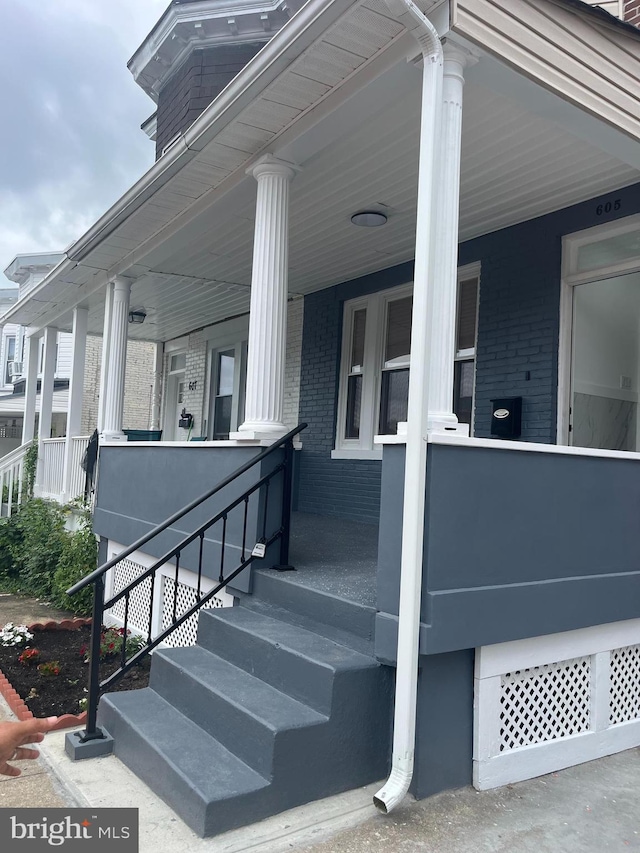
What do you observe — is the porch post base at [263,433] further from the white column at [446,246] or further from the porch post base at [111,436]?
the porch post base at [111,436]

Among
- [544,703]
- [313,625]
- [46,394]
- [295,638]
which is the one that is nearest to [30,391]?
[46,394]

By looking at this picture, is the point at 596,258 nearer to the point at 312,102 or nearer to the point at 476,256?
the point at 476,256

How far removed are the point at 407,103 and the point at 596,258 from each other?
7.21 ft

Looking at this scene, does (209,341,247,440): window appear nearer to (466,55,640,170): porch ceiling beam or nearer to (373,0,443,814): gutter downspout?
(466,55,640,170): porch ceiling beam

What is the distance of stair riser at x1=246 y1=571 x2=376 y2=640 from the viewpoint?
373 cm

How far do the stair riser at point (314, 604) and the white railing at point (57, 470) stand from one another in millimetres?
4693

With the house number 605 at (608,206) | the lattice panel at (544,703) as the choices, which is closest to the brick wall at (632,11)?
the house number 605 at (608,206)

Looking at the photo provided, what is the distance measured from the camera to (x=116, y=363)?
7.47m

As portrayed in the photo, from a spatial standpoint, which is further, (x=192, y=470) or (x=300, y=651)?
(x=192, y=470)

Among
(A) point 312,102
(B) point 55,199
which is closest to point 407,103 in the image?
(A) point 312,102

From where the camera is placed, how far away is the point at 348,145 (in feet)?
15.2

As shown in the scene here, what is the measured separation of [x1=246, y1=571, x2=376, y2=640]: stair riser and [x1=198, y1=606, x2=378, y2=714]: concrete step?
135 mm

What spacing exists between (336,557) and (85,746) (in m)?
2.07

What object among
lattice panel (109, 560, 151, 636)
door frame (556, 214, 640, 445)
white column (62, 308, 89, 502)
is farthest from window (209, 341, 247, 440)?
door frame (556, 214, 640, 445)
